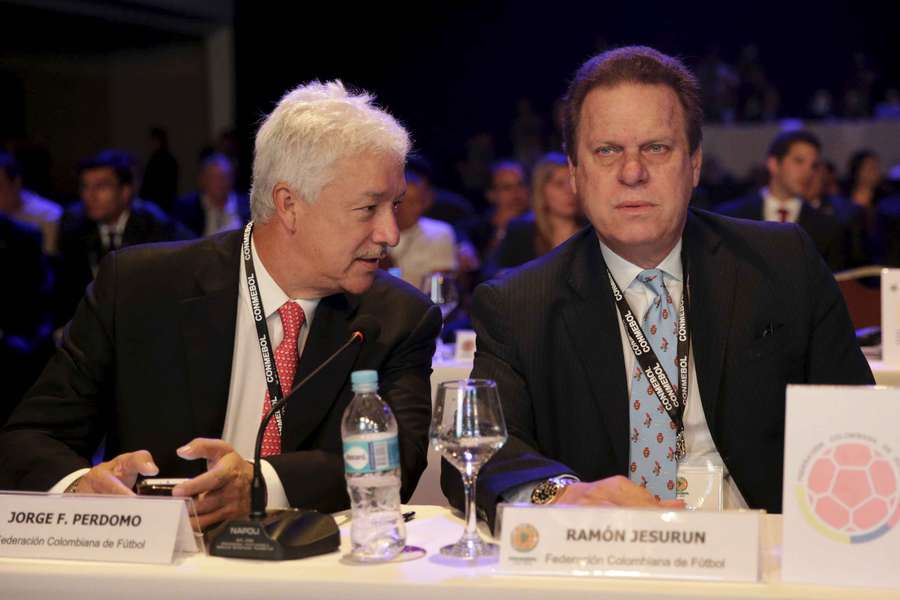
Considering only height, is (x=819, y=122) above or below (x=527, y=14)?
below

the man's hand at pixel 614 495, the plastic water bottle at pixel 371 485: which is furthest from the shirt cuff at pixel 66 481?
the man's hand at pixel 614 495

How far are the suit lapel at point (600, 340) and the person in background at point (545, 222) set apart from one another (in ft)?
12.5

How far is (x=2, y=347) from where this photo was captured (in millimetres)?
5656

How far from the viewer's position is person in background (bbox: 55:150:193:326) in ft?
19.9

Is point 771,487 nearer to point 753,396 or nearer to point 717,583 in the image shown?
point 753,396

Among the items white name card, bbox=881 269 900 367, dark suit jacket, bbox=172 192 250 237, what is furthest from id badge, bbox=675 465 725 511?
dark suit jacket, bbox=172 192 250 237

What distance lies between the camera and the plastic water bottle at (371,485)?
1.62 meters

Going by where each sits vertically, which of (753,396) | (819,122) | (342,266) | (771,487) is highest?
(819,122)

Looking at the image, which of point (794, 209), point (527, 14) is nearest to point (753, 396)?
point (794, 209)

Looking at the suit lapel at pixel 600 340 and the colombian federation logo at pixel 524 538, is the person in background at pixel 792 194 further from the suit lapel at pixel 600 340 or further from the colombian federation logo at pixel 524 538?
the colombian federation logo at pixel 524 538

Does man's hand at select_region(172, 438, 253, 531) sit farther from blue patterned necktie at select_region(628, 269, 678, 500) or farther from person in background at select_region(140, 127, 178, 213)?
person in background at select_region(140, 127, 178, 213)

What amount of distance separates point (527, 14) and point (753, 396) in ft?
27.8

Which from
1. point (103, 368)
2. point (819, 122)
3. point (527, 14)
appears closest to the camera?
point (103, 368)

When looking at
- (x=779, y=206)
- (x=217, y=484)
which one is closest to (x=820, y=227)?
(x=779, y=206)
